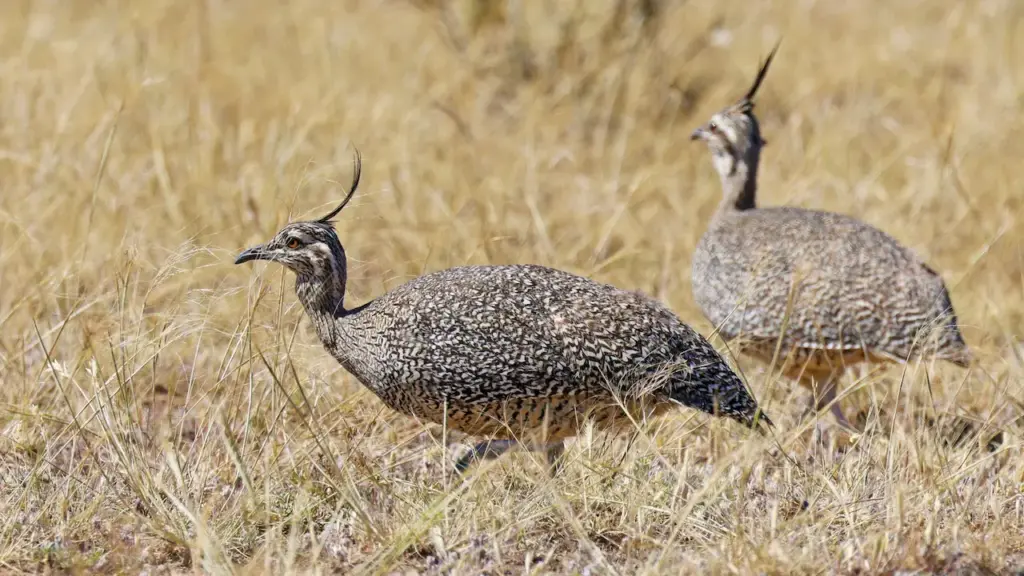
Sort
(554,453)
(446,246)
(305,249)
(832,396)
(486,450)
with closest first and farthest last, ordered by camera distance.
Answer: (486,450) → (305,249) → (554,453) → (832,396) → (446,246)

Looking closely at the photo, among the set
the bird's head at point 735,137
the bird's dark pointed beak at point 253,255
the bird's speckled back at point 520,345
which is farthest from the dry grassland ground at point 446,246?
the bird's head at point 735,137

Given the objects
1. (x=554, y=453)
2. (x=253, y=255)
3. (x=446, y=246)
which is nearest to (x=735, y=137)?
(x=446, y=246)

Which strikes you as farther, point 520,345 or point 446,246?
point 446,246

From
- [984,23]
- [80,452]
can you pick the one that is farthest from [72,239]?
[984,23]

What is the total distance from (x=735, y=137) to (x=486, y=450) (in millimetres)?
2876

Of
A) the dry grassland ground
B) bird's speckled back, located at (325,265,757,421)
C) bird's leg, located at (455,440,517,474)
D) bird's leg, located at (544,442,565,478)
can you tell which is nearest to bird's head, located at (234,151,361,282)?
the dry grassland ground

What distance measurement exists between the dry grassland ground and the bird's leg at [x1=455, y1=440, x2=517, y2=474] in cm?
13

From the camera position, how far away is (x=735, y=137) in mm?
6801

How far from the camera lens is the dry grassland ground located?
13.2 feet

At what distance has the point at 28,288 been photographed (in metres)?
5.68

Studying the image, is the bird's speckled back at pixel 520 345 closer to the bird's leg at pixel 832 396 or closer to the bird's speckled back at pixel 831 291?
the bird's speckled back at pixel 831 291

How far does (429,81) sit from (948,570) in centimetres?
634

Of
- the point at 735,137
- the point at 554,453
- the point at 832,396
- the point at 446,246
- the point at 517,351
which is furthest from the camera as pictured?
the point at 735,137

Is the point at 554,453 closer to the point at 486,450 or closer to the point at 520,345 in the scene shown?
the point at 486,450
